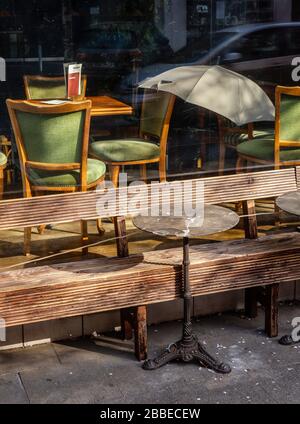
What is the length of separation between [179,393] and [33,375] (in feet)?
2.67

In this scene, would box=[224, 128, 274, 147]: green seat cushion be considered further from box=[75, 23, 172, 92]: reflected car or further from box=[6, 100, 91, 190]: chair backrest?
box=[6, 100, 91, 190]: chair backrest

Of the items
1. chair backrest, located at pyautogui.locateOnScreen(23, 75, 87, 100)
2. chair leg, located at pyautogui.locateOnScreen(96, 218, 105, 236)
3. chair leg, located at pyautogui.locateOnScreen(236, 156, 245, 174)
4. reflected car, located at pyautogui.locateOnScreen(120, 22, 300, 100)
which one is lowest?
chair leg, located at pyautogui.locateOnScreen(96, 218, 105, 236)

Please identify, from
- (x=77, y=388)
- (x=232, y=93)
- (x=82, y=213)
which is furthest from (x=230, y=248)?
(x=232, y=93)

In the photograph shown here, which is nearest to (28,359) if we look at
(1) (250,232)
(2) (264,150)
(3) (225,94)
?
(1) (250,232)

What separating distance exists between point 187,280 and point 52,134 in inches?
57.4

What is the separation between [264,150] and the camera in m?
5.74

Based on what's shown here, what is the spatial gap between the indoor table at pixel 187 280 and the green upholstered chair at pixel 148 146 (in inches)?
61.9

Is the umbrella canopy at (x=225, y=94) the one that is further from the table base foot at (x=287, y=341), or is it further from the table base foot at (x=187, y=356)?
the table base foot at (x=187, y=356)

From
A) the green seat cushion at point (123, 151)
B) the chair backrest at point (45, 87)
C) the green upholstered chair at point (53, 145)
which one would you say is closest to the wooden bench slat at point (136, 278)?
the green upholstered chair at point (53, 145)

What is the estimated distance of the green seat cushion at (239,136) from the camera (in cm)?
627

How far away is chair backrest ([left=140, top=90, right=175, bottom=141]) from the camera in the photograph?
5859mm

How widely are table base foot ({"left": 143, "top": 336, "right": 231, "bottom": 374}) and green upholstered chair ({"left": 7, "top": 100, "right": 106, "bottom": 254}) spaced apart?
3.92 feet

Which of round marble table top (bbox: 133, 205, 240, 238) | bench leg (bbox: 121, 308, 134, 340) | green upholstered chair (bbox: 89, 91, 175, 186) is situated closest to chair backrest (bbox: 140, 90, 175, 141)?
green upholstered chair (bbox: 89, 91, 175, 186)

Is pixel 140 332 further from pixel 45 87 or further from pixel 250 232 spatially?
pixel 45 87
